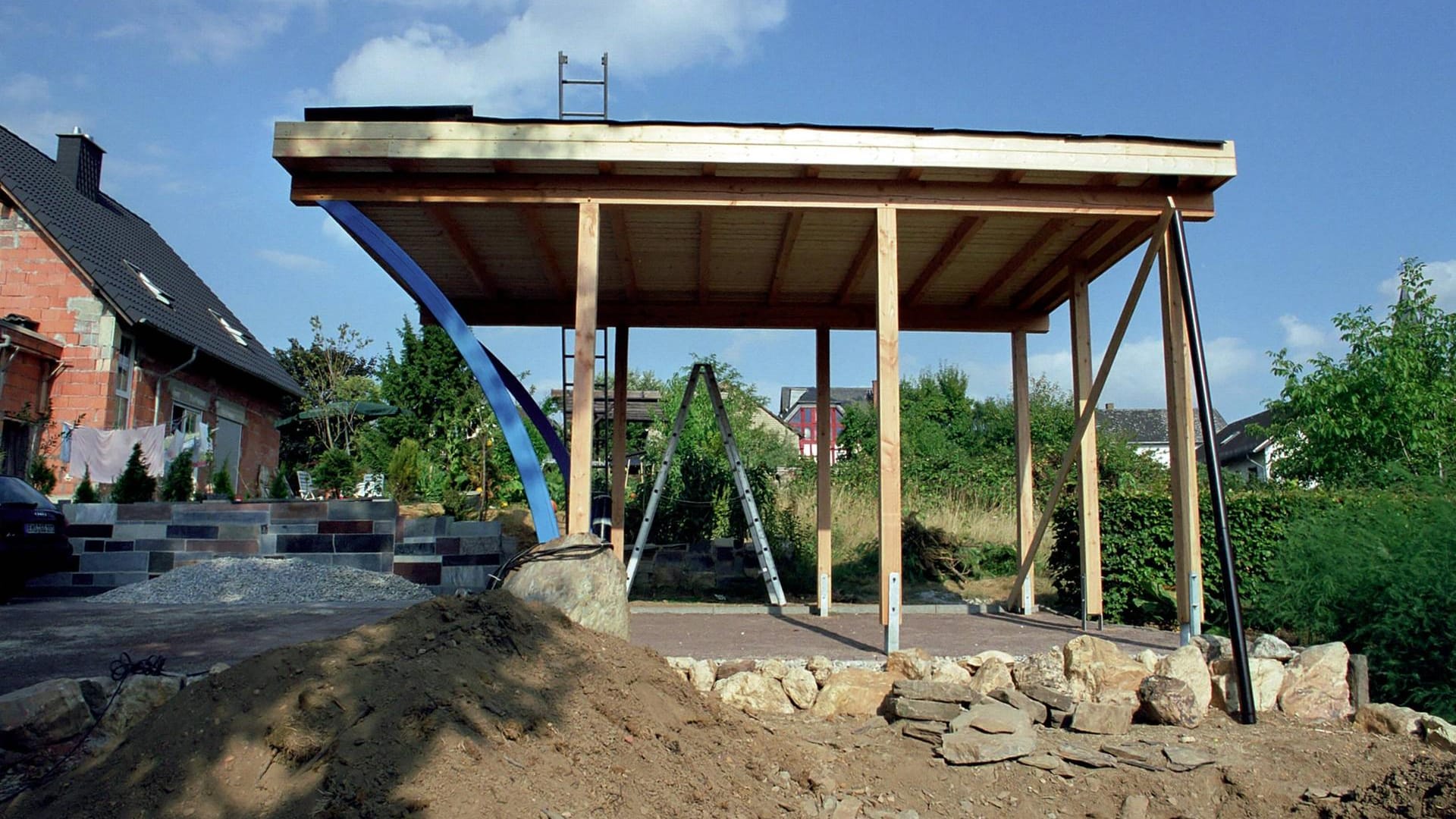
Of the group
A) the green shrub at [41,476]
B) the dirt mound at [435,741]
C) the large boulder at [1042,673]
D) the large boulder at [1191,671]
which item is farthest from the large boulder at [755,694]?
the green shrub at [41,476]

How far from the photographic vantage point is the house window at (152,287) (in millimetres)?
16859

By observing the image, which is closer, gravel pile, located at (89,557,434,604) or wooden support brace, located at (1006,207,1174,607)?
wooden support brace, located at (1006,207,1174,607)

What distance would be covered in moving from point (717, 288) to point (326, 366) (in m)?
19.1

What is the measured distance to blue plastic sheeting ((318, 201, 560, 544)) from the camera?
6.36 m

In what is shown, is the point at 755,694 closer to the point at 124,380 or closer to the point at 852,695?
the point at 852,695

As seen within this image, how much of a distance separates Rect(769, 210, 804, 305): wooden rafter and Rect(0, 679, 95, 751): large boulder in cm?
504

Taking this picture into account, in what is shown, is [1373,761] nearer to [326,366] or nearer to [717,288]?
[717,288]

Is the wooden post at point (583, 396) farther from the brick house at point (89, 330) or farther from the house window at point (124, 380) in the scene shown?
the house window at point (124, 380)

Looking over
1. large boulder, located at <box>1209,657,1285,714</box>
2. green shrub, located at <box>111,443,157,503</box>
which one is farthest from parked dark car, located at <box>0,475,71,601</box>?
large boulder, located at <box>1209,657,1285,714</box>

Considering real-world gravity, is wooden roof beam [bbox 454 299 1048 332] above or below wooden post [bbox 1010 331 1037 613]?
above

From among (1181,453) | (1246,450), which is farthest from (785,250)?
(1246,450)

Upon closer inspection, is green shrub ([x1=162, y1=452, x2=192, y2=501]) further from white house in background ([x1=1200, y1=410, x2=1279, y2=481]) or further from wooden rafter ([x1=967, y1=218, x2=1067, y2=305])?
white house in background ([x1=1200, y1=410, x2=1279, y2=481])

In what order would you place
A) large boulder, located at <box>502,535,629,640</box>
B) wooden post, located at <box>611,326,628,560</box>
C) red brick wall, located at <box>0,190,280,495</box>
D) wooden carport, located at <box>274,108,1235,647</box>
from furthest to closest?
red brick wall, located at <box>0,190,280,495</box> < wooden post, located at <box>611,326,628,560</box> < wooden carport, located at <box>274,108,1235,647</box> < large boulder, located at <box>502,535,629,640</box>

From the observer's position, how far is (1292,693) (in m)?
5.45
